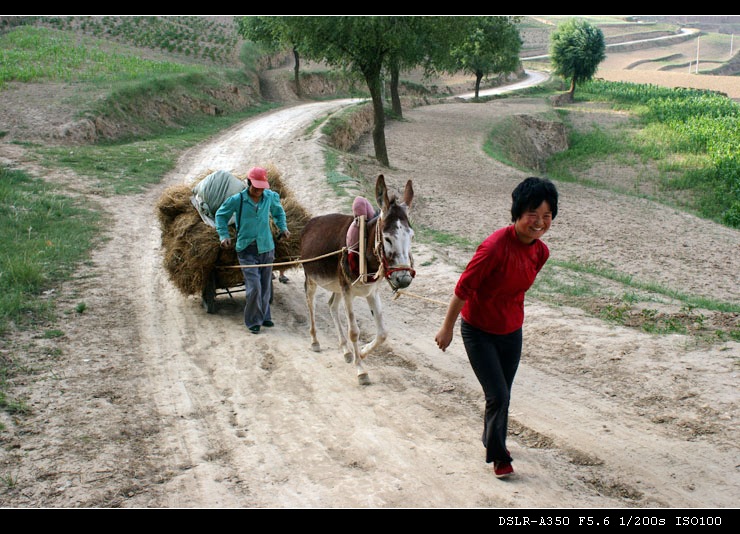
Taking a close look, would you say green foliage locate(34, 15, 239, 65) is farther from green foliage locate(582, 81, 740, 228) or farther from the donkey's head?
the donkey's head

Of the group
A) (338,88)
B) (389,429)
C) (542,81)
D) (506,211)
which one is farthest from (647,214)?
(542,81)

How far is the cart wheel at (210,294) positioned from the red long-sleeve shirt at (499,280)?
5.53 metres

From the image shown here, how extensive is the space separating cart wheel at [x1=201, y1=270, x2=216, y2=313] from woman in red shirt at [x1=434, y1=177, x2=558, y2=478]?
18.0 feet

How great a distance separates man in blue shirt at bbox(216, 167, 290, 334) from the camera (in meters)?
8.68

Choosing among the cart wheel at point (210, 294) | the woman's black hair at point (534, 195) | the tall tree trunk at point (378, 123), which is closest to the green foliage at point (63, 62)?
the tall tree trunk at point (378, 123)

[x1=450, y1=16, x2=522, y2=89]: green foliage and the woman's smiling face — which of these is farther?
[x1=450, y1=16, x2=522, y2=89]: green foliage

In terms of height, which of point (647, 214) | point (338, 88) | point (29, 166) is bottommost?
point (647, 214)

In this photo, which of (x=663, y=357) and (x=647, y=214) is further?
(x=647, y=214)

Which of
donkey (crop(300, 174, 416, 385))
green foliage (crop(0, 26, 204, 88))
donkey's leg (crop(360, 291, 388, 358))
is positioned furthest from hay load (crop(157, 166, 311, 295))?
green foliage (crop(0, 26, 204, 88))

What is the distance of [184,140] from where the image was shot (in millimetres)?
27156

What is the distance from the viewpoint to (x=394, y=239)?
6.38 metres

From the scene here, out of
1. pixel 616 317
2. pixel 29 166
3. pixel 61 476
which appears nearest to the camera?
pixel 61 476

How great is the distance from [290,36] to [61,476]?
65.9 feet

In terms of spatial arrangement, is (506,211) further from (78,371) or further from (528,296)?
(78,371)
